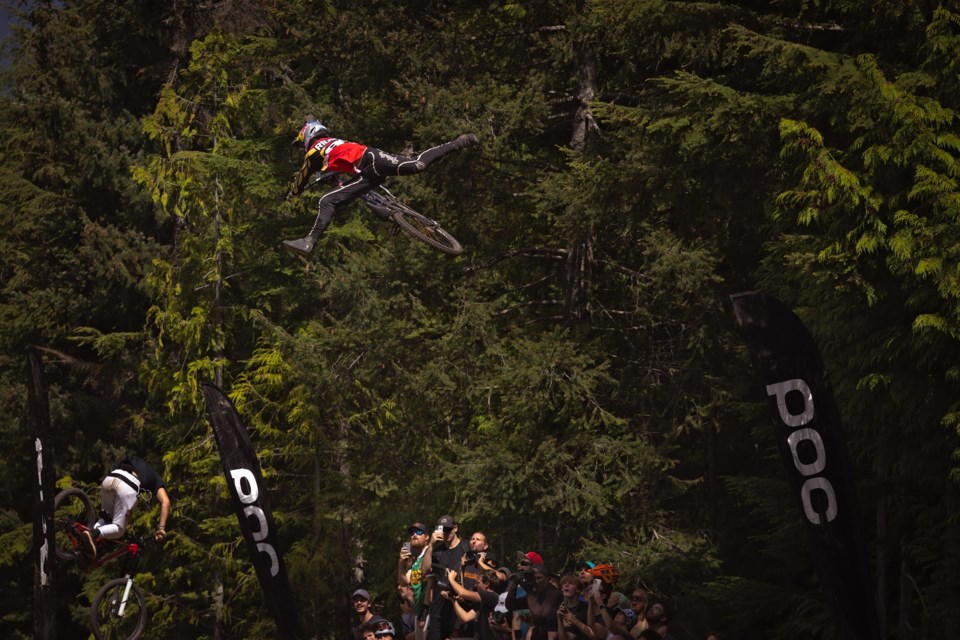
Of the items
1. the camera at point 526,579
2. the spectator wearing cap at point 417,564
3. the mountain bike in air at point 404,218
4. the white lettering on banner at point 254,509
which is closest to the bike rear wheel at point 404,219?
the mountain bike in air at point 404,218

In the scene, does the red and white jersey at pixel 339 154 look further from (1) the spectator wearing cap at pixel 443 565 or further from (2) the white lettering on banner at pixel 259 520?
(2) the white lettering on banner at pixel 259 520

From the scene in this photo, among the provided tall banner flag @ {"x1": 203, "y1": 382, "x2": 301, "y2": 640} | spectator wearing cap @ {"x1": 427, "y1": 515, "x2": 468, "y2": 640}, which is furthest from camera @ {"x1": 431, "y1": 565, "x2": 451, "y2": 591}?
tall banner flag @ {"x1": 203, "y1": 382, "x2": 301, "y2": 640}

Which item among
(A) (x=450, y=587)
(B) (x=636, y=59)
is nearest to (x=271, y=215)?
(B) (x=636, y=59)

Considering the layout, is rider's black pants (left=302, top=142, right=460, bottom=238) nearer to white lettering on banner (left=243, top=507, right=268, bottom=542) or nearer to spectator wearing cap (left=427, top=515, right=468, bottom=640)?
spectator wearing cap (left=427, top=515, right=468, bottom=640)

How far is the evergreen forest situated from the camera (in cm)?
1380

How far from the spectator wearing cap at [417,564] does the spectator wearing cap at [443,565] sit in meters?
0.10

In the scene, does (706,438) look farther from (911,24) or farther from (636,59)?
(911,24)

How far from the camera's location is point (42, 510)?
1381 cm

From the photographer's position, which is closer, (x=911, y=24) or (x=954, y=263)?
(x=954, y=263)

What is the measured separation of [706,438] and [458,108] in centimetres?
636

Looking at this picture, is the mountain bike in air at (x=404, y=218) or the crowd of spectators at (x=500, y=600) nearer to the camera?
the crowd of spectators at (x=500, y=600)

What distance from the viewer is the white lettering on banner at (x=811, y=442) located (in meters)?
9.36

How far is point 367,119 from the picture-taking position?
2256 centimetres

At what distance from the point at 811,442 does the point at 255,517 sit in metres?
6.94
